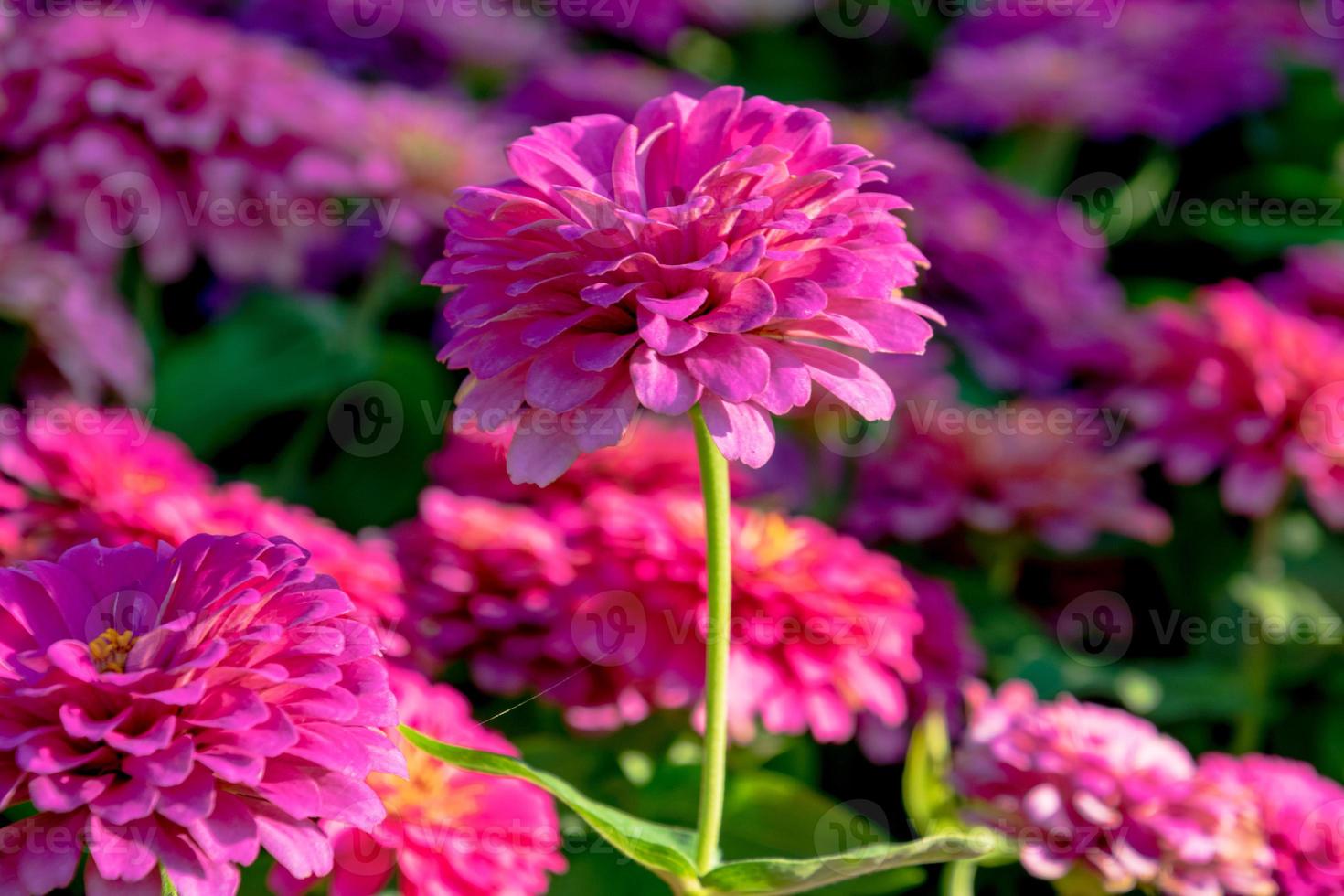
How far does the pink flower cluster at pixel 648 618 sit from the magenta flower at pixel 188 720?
0.89 feet

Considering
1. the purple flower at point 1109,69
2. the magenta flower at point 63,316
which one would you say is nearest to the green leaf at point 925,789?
the magenta flower at point 63,316

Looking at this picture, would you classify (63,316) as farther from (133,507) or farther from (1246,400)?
(1246,400)

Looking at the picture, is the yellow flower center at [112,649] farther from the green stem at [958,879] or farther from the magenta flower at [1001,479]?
the magenta flower at [1001,479]

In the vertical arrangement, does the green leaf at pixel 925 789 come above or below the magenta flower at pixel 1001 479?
below

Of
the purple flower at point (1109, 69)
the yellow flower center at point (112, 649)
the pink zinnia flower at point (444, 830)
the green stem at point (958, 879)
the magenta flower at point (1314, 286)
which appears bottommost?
the pink zinnia flower at point (444, 830)

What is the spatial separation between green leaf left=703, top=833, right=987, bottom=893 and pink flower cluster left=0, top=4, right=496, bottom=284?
2.30ft

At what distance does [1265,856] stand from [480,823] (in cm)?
41

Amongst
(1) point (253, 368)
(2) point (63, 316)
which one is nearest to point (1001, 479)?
(1) point (253, 368)

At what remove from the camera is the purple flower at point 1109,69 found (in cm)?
156

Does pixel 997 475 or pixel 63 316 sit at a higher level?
pixel 997 475

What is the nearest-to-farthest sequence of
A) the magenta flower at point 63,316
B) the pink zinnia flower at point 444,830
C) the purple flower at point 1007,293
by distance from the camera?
the pink zinnia flower at point 444,830
the magenta flower at point 63,316
the purple flower at point 1007,293

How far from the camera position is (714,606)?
56 centimetres

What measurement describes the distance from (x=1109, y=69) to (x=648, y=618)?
3.57ft

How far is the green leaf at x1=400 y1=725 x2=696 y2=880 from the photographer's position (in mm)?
538
